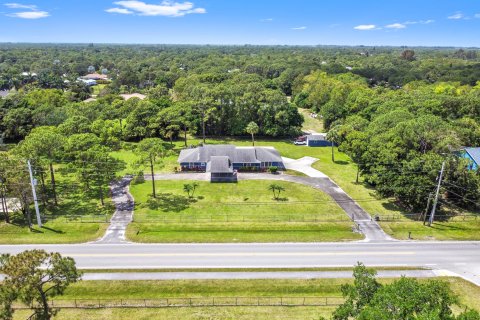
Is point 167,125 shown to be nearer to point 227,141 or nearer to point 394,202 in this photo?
point 227,141

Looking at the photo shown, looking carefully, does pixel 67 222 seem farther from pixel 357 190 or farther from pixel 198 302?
pixel 357 190

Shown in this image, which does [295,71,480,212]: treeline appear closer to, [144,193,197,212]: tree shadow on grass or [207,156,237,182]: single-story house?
[207,156,237,182]: single-story house

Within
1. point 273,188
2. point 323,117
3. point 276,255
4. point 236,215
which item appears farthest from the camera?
point 323,117

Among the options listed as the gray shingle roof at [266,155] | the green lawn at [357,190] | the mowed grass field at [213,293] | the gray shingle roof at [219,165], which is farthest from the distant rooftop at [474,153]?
the gray shingle roof at [219,165]

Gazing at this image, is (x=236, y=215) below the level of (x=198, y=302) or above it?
above

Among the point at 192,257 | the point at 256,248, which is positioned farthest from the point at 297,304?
the point at 192,257

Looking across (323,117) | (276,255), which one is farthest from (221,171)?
(323,117)

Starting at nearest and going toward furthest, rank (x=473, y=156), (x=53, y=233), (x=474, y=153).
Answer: (x=53, y=233) → (x=473, y=156) → (x=474, y=153)
